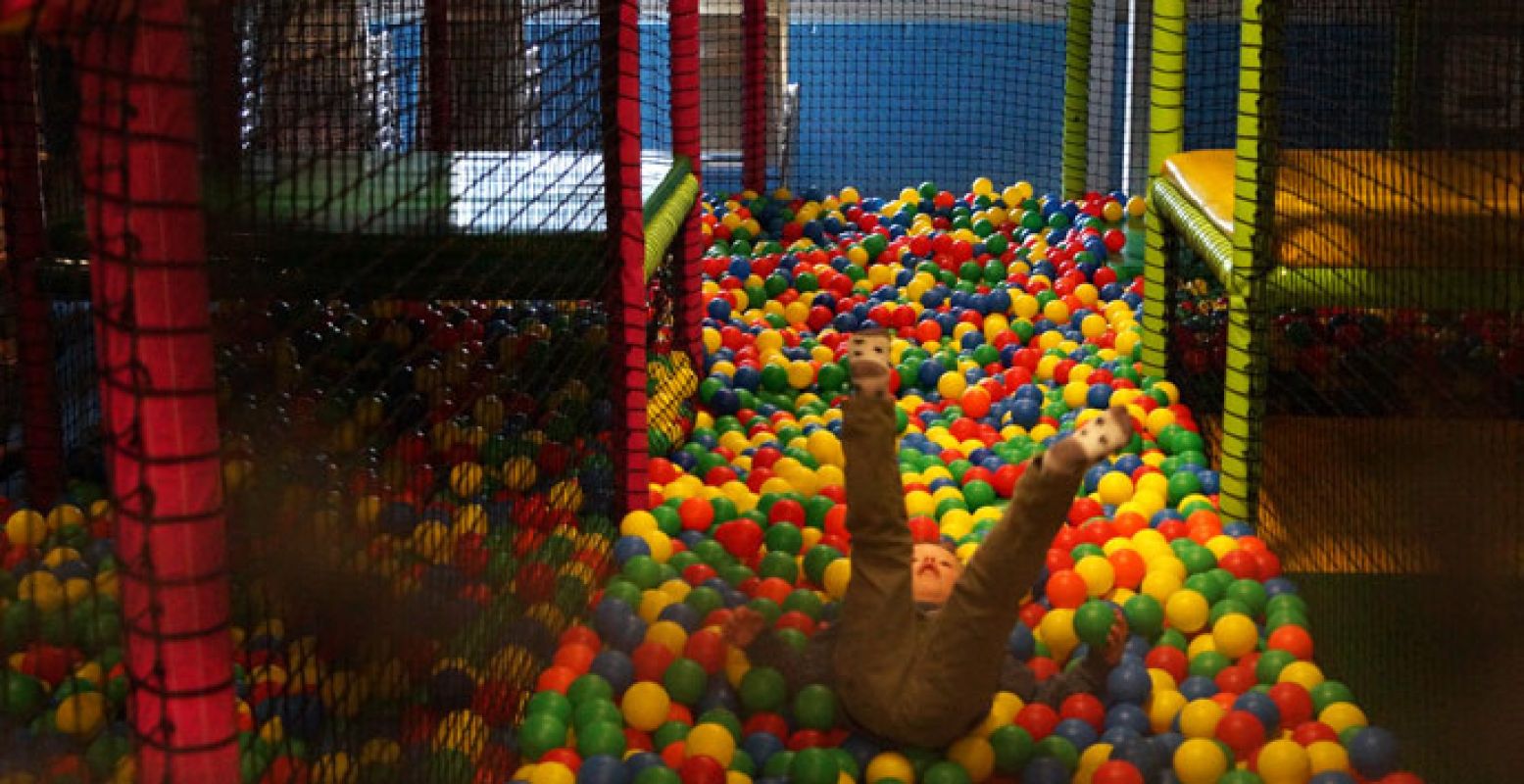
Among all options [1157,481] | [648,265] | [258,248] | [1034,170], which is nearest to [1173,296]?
[1157,481]

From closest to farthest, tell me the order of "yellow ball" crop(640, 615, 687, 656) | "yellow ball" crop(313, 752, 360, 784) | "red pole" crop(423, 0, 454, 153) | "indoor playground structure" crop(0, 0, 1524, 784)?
"indoor playground structure" crop(0, 0, 1524, 784), "yellow ball" crop(313, 752, 360, 784), "yellow ball" crop(640, 615, 687, 656), "red pole" crop(423, 0, 454, 153)

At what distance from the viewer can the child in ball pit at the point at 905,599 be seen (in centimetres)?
237

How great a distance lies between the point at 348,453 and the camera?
11.0ft

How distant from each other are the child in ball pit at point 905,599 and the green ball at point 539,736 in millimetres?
449

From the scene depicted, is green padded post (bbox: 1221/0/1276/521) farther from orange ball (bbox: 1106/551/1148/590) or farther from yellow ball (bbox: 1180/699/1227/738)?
yellow ball (bbox: 1180/699/1227/738)

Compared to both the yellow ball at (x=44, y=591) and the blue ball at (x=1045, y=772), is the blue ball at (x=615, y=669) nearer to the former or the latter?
the blue ball at (x=1045, y=772)

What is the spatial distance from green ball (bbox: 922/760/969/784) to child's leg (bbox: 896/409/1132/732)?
0.06 m

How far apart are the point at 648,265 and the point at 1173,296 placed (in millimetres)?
1701

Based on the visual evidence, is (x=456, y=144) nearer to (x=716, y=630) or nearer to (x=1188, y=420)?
(x=716, y=630)

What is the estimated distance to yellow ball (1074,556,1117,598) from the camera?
3.22m

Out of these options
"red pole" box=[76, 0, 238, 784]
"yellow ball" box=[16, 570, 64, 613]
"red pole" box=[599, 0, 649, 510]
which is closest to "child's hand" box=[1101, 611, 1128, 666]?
"red pole" box=[599, 0, 649, 510]

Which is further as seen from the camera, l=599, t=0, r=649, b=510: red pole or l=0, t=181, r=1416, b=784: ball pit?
l=599, t=0, r=649, b=510: red pole

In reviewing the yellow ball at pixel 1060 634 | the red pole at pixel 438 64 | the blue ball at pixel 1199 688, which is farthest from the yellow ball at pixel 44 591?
the blue ball at pixel 1199 688

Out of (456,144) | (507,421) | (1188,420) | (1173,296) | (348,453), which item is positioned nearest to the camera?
(456,144)
